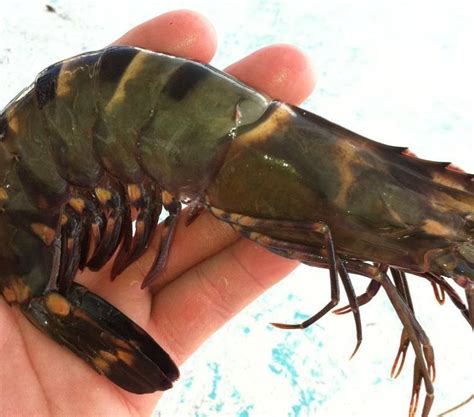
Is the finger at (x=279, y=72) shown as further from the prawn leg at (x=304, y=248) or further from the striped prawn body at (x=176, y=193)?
the prawn leg at (x=304, y=248)

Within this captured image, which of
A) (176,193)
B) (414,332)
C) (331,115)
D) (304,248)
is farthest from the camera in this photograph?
(331,115)

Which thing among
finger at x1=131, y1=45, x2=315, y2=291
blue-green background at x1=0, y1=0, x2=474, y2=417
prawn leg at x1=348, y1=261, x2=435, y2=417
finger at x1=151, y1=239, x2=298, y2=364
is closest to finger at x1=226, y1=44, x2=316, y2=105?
finger at x1=131, y1=45, x2=315, y2=291

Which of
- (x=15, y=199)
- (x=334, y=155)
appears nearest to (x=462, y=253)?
(x=334, y=155)

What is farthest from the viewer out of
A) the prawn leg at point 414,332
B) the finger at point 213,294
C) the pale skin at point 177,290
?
the finger at point 213,294

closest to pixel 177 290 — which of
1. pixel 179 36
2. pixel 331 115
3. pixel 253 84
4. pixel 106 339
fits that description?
pixel 106 339

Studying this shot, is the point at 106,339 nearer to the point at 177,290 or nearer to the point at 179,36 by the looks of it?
the point at 177,290

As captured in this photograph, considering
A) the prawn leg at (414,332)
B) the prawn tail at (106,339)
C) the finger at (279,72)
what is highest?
the finger at (279,72)

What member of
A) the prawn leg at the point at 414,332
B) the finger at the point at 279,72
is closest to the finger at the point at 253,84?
the finger at the point at 279,72
